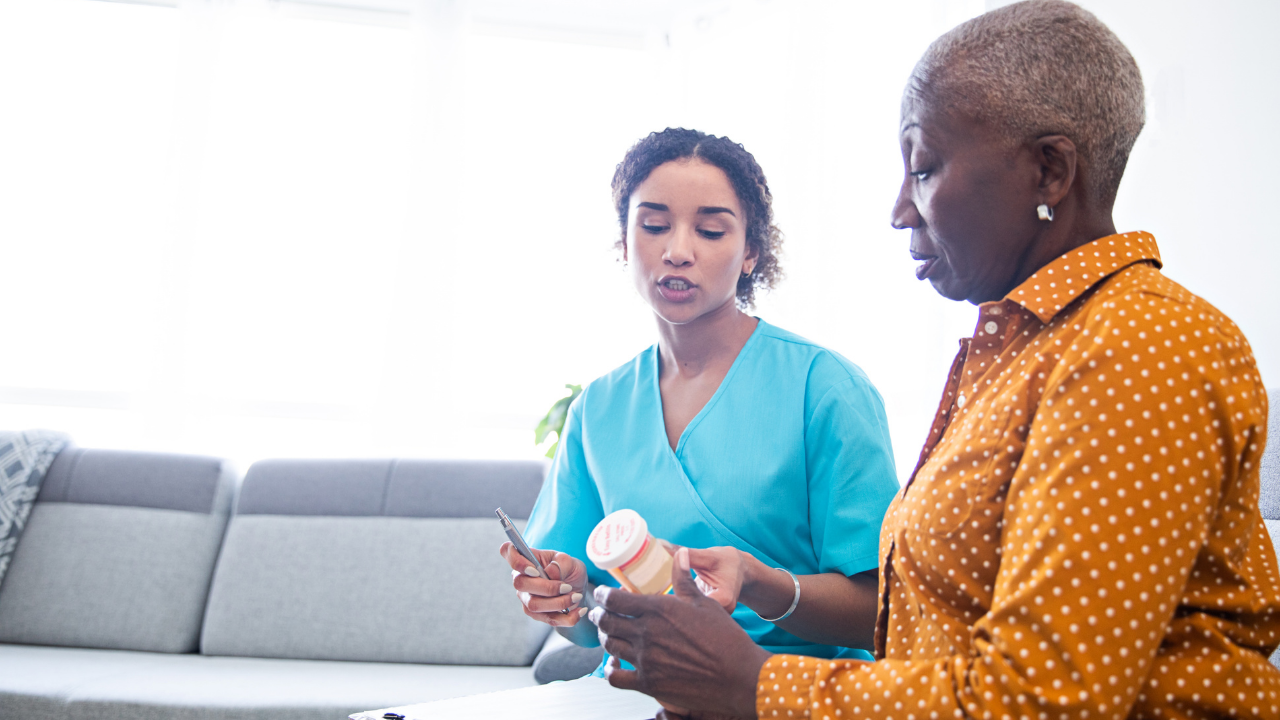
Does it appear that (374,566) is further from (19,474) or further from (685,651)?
(685,651)

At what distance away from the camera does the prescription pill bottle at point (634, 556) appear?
78cm

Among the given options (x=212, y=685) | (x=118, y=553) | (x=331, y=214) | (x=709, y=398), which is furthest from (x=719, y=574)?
(x=331, y=214)

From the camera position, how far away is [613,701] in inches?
35.7

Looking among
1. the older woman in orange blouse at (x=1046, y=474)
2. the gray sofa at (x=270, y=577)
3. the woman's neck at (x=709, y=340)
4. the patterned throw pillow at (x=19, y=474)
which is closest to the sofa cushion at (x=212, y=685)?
the gray sofa at (x=270, y=577)

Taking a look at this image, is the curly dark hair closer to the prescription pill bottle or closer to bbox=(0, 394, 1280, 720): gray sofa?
the prescription pill bottle

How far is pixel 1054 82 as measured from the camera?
61 centimetres

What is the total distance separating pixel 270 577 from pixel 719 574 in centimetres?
193

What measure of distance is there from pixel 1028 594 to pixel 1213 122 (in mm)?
1682

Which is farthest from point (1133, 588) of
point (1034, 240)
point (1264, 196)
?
point (1264, 196)

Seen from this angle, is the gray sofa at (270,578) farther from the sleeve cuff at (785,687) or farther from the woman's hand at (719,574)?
the sleeve cuff at (785,687)

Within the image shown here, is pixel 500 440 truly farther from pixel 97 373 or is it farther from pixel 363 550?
pixel 97 373

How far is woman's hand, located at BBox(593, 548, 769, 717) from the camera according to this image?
25.1 inches

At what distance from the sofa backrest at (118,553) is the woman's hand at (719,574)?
6.84ft

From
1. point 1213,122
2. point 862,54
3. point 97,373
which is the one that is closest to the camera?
point 1213,122
